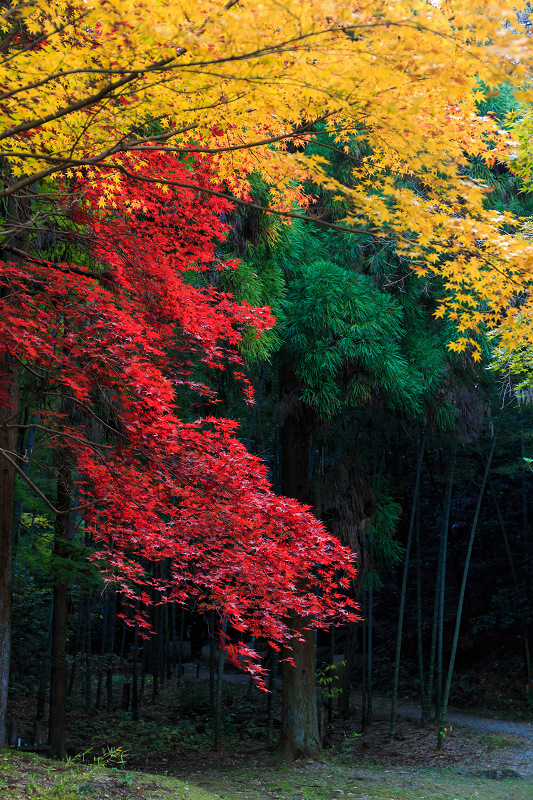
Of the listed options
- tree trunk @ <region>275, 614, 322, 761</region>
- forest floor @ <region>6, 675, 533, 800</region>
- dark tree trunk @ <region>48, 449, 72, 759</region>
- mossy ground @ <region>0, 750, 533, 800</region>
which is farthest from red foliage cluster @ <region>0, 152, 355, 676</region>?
tree trunk @ <region>275, 614, 322, 761</region>

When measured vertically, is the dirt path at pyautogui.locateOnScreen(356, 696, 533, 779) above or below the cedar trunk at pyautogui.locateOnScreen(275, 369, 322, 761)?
below

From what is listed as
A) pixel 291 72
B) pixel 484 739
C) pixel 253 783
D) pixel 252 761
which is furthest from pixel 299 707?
pixel 291 72

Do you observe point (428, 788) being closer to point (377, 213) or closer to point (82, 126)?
point (377, 213)

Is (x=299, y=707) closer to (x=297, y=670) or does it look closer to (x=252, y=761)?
(x=297, y=670)

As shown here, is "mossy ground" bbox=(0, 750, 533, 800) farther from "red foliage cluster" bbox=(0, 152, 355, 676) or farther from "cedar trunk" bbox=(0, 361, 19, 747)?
"red foliage cluster" bbox=(0, 152, 355, 676)

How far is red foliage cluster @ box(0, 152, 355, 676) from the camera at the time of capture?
434cm

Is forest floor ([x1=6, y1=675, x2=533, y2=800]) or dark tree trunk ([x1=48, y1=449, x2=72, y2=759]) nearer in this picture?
forest floor ([x1=6, y1=675, x2=533, y2=800])

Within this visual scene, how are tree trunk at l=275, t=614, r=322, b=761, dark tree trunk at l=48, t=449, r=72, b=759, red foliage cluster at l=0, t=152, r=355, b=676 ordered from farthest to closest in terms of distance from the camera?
1. tree trunk at l=275, t=614, r=322, b=761
2. dark tree trunk at l=48, t=449, r=72, b=759
3. red foliage cluster at l=0, t=152, r=355, b=676

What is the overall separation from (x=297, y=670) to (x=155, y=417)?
539cm

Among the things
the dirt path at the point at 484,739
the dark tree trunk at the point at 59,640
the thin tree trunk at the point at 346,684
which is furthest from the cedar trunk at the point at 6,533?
the thin tree trunk at the point at 346,684

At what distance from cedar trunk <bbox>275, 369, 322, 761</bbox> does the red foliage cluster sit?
3.29 metres

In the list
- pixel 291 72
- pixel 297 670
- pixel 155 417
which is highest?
pixel 291 72

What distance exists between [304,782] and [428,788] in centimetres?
140

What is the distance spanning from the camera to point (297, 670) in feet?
27.9
